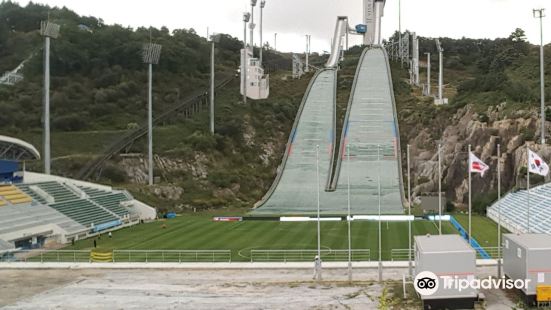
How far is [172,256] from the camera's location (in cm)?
3291

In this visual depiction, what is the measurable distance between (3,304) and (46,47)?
33.9 metres

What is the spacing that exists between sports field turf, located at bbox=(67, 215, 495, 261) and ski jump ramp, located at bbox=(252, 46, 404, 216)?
4.43m

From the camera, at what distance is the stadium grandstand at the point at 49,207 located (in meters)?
38.2

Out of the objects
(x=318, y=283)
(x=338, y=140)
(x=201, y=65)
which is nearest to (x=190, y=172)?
(x=338, y=140)

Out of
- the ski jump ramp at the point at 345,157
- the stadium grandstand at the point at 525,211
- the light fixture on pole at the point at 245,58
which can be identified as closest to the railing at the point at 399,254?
the stadium grandstand at the point at 525,211

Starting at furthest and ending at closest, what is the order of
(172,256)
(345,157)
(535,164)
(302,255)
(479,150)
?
1. (345,157)
2. (479,150)
3. (172,256)
4. (302,255)
5. (535,164)

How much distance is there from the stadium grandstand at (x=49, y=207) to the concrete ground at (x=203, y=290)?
8248mm

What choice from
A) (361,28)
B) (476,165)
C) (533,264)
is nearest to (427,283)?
(533,264)

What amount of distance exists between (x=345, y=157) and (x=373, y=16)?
169 feet

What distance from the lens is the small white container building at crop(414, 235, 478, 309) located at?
20.2 m

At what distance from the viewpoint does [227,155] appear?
226 feet

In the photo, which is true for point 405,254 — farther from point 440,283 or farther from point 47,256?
point 47,256

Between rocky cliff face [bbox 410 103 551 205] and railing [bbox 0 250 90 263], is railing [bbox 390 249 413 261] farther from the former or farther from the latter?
rocky cliff face [bbox 410 103 551 205]

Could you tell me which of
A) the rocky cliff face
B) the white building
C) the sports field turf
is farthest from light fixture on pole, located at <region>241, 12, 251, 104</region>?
the sports field turf
